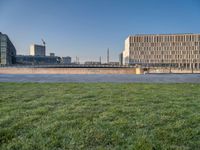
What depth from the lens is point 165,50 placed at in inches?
5778

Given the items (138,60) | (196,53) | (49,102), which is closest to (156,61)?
(138,60)

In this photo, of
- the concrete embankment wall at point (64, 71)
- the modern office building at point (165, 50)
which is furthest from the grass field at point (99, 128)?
the modern office building at point (165, 50)

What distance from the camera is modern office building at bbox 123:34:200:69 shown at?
143 metres

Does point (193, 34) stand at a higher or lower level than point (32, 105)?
higher

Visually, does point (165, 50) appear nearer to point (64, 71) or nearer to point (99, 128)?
point (64, 71)

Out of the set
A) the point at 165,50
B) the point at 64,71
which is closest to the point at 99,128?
the point at 64,71

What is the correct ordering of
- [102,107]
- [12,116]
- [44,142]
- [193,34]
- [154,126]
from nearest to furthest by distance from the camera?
[44,142], [154,126], [12,116], [102,107], [193,34]

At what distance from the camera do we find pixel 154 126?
219 inches

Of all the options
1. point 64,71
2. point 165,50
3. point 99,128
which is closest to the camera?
point 99,128

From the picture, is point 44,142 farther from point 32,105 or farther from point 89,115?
point 32,105

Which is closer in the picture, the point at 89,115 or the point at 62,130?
the point at 62,130

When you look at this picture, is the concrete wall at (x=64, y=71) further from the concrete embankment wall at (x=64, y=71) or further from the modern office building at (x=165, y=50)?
the modern office building at (x=165, y=50)

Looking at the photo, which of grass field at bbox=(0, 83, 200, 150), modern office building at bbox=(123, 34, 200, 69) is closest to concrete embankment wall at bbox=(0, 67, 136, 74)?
modern office building at bbox=(123, 34, 200, 69)

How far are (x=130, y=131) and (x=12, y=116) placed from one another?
3171 mm
